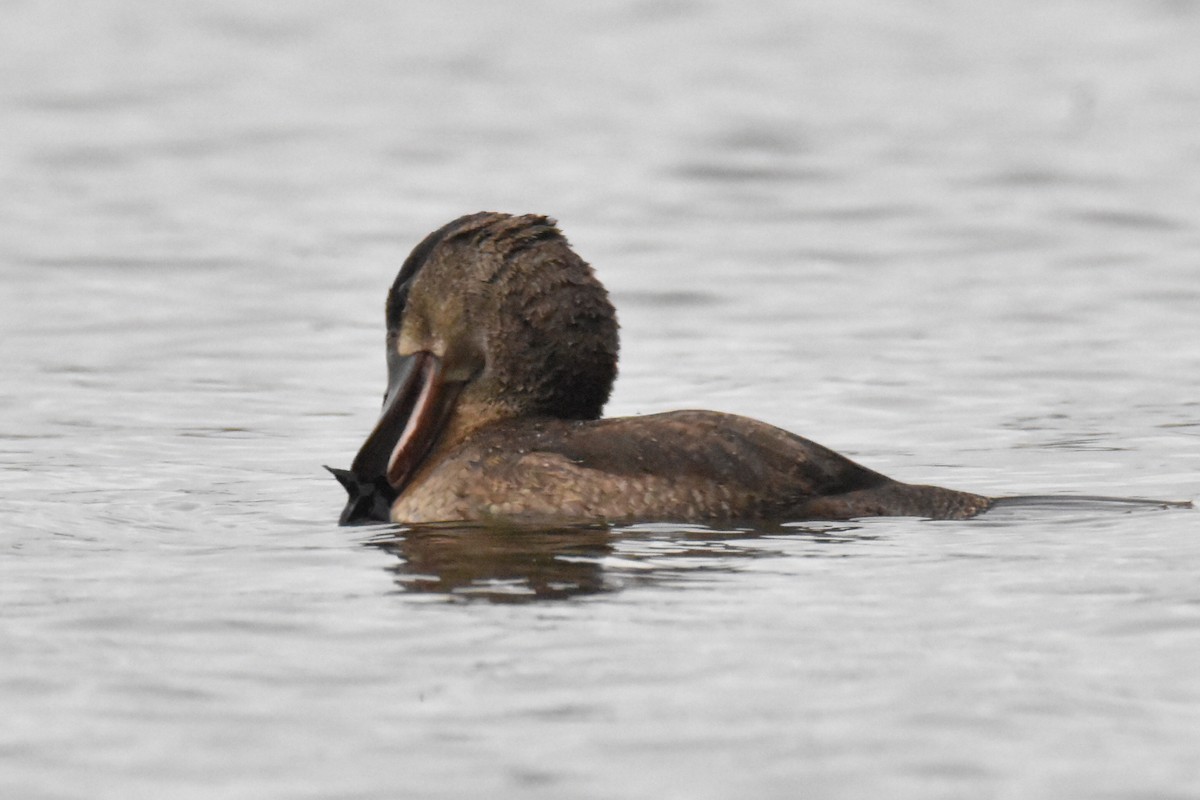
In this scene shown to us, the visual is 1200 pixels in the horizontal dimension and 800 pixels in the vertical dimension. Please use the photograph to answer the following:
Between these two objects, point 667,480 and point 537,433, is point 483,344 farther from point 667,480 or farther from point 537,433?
point 667,480

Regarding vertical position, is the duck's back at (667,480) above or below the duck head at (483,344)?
below

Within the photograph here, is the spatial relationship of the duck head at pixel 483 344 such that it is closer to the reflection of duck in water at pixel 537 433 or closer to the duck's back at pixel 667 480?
the reflection of duck in water at pixel 537 433

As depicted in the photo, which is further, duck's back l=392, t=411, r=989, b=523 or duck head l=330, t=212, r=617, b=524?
duck head l=330, t=212, r=617, b=524

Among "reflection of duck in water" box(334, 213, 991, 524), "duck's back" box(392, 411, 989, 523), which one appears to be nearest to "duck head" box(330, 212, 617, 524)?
"reflection of duck in water" box(334, 213, 991, 524)

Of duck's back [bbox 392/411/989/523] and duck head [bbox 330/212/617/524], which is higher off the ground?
duck head [bbox 330/212/617/524]

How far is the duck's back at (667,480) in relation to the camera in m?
8.38

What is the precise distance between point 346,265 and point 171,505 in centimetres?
775

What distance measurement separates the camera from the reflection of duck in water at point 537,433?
841cm

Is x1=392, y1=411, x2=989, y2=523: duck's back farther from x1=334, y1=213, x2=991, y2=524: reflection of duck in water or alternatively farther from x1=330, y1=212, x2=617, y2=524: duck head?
x1=330, y1=212, x2=617, y2=524: duck head

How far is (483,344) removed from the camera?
9.09 metres

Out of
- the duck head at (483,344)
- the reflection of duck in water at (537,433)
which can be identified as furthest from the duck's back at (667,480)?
the duck head at (483,344)

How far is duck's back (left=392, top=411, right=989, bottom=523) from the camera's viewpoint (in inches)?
330

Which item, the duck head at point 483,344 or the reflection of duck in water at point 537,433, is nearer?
the reflection of duck in water at point 537,433

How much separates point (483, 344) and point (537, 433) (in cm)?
51
